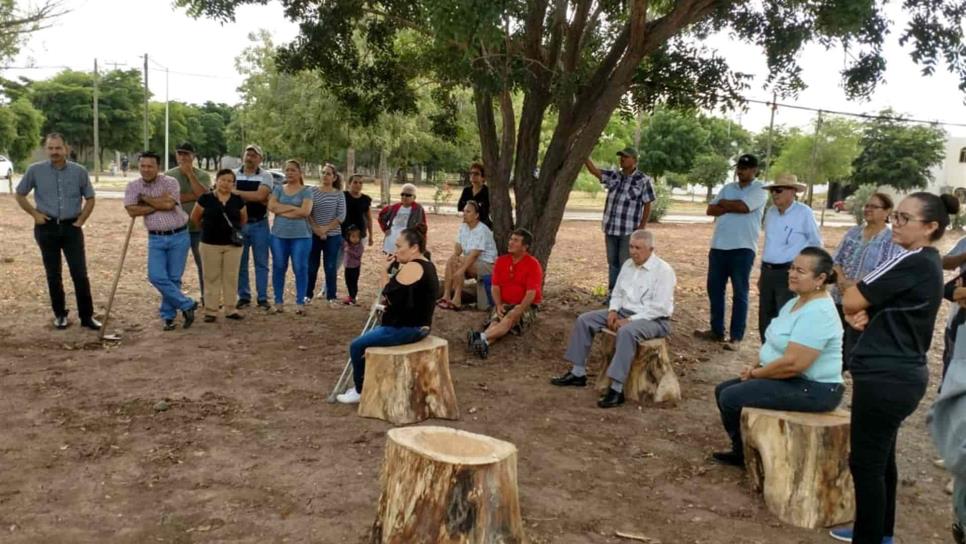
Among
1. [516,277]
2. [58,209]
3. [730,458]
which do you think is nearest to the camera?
[730,458]

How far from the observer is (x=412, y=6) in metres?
7.88

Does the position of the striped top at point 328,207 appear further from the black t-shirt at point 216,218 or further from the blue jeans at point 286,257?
the black t-shirt at point 216,218

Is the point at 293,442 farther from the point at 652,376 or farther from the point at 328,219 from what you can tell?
the point at 328,219

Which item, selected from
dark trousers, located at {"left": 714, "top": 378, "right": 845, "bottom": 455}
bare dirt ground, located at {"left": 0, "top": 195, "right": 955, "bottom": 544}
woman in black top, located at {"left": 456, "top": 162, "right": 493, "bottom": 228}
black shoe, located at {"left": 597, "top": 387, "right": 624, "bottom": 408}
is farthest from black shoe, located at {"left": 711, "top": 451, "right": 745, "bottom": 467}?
woman in black top, located at {"left": 456, "top": 162, "right": 493, "bottom": 228}

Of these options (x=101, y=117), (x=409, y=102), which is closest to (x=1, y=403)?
(x=409, y=102)

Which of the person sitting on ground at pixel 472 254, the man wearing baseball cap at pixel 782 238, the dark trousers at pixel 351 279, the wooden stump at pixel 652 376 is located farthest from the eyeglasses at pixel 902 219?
the dark trousers at pixel 351 279

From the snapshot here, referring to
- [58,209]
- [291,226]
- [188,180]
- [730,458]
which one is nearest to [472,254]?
[291,226]

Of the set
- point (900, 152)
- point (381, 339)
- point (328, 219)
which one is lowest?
point (381, 339)

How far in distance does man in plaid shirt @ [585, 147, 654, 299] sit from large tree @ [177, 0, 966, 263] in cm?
79

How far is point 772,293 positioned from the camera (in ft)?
23.7

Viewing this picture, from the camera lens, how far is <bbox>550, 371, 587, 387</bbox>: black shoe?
649 centimetres

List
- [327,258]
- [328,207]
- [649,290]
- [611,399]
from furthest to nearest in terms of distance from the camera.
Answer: [327,258]
[328,207]
[649,290]
[611,399]

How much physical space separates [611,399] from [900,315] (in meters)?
2.90

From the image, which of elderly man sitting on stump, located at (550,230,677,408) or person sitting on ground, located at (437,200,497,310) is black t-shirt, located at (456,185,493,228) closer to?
person sitting on ground, located at (437,200,497,310)
